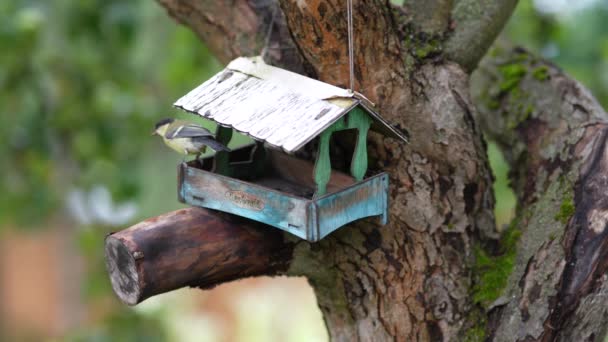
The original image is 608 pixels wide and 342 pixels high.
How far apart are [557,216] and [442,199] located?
0.29 meters

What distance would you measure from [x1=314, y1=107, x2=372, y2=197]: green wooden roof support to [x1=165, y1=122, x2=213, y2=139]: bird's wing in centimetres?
32

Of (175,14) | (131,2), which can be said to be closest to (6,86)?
(131,2)

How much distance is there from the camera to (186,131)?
1817 mm

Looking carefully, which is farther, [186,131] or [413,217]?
[413,217]

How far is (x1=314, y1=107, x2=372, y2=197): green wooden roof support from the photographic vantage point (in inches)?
63.9

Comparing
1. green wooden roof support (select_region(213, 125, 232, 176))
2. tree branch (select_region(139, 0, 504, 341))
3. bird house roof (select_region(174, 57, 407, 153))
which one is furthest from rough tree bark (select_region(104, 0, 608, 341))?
green wooden roof support (select_region(213, 125, 232, 176))

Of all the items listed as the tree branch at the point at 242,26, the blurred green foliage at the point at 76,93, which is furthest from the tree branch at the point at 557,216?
the blurred green foliage at the point at 76,93

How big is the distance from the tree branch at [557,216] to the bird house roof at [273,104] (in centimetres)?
48

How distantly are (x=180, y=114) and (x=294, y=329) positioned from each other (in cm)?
277

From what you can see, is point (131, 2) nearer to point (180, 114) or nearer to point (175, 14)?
point (180, 114)

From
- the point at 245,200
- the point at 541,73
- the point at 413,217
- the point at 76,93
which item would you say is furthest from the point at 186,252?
the point at 76,93

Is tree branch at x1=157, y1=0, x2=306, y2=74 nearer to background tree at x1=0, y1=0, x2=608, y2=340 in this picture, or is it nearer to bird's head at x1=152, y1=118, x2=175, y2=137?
background tree at x1=0, y1=0, x2=608, y2=340

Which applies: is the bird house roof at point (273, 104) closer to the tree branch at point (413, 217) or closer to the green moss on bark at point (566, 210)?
the tree branch at point (413, 217)

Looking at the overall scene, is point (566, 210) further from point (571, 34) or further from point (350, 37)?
point (571, 34)
